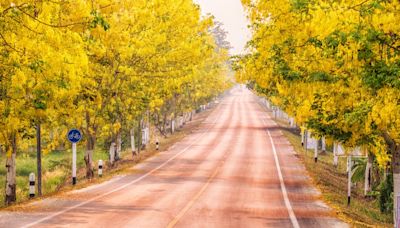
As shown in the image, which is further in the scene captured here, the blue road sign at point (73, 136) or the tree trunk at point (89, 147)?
the tree trunk at point (89, 147)

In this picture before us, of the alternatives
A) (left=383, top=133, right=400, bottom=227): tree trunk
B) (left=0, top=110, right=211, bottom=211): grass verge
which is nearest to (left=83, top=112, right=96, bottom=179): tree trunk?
(left=0, top=110, right=211, bottom=211): grass verge

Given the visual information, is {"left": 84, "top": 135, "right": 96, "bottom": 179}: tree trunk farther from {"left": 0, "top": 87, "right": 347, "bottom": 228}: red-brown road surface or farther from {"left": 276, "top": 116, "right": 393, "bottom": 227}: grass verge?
{"left": 276, "top": 116, "right": 393, "bottom": 227}: grass verge

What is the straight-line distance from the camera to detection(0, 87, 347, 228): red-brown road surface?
19031 millimetres

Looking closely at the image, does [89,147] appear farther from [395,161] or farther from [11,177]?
[395,161]

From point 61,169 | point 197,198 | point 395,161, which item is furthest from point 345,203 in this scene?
point 61,169

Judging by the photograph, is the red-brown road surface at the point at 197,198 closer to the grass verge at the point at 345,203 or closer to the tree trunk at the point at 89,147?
the grass verge at the point at 345,203

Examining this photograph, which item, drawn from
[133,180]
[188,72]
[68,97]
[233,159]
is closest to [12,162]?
[68,97]

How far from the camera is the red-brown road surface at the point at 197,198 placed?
1903cm

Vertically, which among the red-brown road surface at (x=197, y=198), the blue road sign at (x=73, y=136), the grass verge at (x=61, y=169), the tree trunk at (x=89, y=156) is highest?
the blue road sign at (x=73, y=136)

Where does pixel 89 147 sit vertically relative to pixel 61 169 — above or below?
above

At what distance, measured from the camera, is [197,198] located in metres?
24.6

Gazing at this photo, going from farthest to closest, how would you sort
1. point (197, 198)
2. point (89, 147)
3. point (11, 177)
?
point (89, 147) < point (11, 177) < point (197, 198)

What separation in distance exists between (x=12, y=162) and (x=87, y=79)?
16.6 ft

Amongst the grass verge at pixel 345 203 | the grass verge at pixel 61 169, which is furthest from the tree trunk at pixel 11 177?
the grass verge at pixel 345 203
